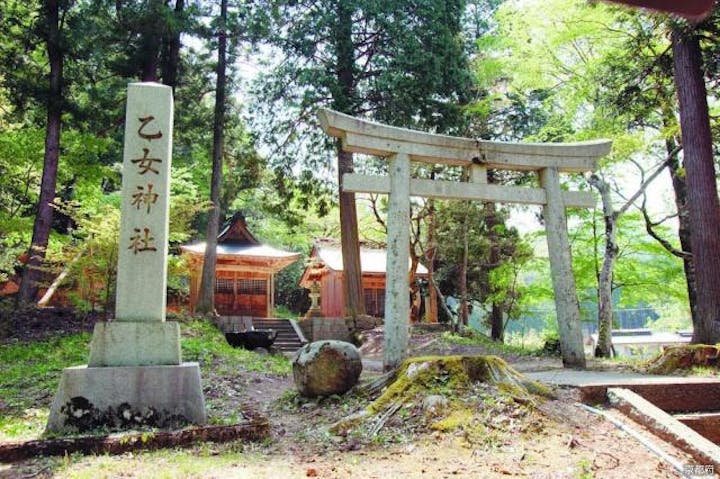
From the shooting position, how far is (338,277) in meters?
26.1

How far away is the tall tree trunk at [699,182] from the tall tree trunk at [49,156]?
1427 cm

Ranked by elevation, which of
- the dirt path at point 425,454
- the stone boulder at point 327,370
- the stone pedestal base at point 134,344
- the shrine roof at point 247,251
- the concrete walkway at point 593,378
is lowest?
the dirt path at point 425,454

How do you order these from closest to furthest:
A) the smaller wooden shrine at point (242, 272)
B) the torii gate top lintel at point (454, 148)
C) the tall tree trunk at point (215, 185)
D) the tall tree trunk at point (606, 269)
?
1. the torii gate top lintel at point (454, 148)
2. the tall tree trunk at point (606, 269)
3. the tall tree trunk at point (215, 185)
4. the smaller wooden shrine at point (242, 272)

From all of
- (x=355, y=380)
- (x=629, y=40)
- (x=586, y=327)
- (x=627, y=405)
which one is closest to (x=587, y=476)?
(x=627, y=405)

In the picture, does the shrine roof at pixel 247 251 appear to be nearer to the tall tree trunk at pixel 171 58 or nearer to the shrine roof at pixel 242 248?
Answer: the shrine roof at pixel 242 248

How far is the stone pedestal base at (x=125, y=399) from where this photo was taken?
5105 mm

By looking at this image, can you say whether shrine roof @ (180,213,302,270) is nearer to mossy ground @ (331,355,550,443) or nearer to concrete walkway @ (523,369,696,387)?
concrete walkway @ (523,369,696,387)

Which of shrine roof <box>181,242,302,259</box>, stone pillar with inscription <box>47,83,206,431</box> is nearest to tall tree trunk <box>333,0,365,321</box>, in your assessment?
shrine roof <box>181,242,302,259</box>

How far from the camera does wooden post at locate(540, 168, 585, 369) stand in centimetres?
899

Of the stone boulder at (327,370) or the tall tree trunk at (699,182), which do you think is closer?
the stone boulder at (327,370)

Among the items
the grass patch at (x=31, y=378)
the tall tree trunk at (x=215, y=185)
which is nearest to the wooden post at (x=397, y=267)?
the grass patch at (x=31, y=378)

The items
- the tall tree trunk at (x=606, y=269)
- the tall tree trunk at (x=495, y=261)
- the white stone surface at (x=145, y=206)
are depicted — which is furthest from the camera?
the tall tree trunk at (x=495, y=261)

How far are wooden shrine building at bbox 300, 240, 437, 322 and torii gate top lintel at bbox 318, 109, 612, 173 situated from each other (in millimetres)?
14114

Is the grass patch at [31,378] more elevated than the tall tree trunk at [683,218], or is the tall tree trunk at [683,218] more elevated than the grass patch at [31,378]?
the tall tree trunk at [683,218]
